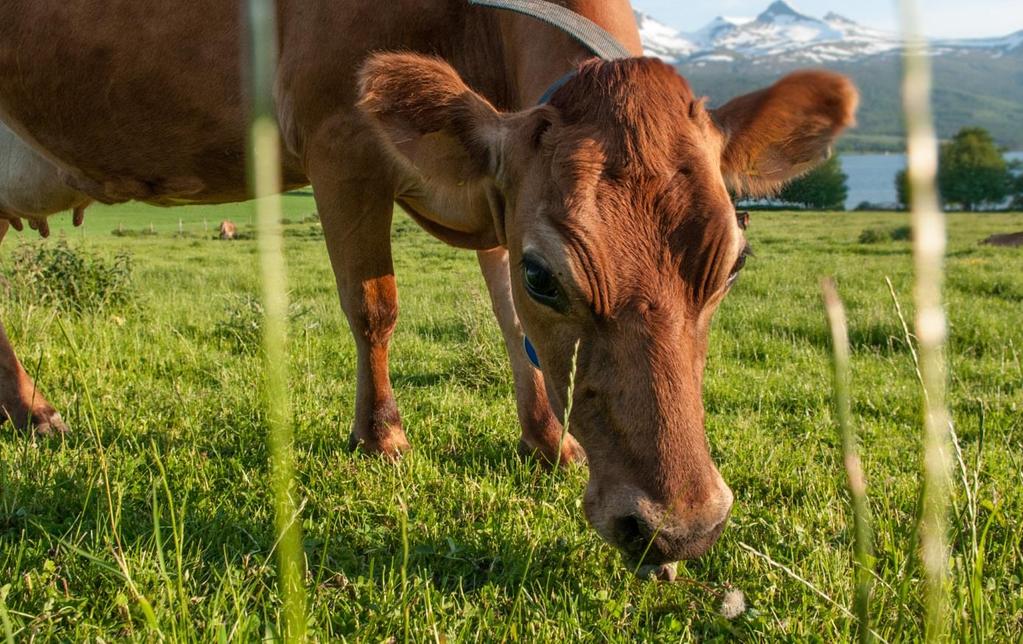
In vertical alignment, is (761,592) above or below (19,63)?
below

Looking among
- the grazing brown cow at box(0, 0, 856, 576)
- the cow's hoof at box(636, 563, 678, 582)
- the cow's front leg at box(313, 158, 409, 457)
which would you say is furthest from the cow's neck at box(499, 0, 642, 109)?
the cow's hoof at box(636, 563, 678, 582)

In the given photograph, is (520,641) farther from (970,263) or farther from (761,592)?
(970,263)

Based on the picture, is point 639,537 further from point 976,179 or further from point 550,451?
point 976,179

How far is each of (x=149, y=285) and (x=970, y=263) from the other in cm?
1288

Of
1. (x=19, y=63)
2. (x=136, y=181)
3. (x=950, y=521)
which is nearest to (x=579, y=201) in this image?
(x=950, y=521)

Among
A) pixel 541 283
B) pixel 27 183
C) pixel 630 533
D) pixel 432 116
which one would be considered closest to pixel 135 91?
pixel 27 183

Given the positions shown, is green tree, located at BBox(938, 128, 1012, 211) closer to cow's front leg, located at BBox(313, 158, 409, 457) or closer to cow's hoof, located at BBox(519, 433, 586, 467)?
cow's hoof, located at BBox(519, 433, 586, 467)

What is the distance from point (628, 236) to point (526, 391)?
5.96ft

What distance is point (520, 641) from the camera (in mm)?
2139

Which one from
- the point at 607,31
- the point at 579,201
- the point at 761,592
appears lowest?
the point at 761,592

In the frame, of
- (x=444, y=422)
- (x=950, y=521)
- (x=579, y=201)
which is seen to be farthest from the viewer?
(x=444, y=422)

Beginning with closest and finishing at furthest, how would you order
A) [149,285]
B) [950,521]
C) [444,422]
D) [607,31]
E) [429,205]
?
[950,521] < [607,31] < [429,205] < [444,422] < [149,285]

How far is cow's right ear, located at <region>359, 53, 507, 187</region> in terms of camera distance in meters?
2.75

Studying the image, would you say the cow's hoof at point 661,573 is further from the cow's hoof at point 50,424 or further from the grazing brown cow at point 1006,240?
the grazing brown cow at point 1006,240
